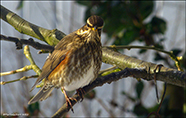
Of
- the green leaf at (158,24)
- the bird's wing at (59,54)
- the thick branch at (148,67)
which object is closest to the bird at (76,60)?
the bird's wing at (59,54)

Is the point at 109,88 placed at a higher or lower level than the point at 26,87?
lower

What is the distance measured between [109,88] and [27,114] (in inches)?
61.3

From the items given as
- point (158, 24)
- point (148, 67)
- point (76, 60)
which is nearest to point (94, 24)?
point (76, 60)

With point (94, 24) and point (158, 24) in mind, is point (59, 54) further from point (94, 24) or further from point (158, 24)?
point (158, 24)

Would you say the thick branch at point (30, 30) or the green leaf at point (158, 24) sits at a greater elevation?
the thick branch at point (30, 30)

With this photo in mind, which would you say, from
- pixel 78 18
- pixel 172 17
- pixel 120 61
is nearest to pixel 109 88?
pixel 78 18

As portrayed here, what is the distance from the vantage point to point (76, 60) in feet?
3.44

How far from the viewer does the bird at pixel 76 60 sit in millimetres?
1053

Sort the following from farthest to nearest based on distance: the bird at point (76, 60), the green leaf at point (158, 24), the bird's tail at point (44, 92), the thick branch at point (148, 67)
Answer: the green leaf at point (158, 24) → the bird's tail at point (44, 92) → the bird at point (76, 60) → the thick branch at point (148, 67)

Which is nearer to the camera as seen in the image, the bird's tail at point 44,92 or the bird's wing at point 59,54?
the bird's wing at point 59,54

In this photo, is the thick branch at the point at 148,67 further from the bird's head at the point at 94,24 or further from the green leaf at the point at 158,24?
the green leaf at the point at 158,24

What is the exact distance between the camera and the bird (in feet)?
3.45

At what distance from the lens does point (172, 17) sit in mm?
2754

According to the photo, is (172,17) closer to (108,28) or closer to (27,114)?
(108,28)
